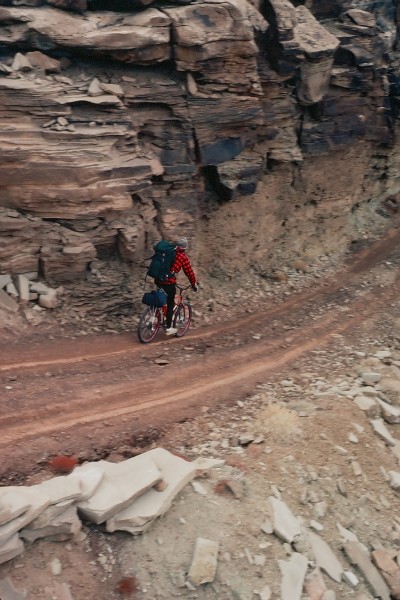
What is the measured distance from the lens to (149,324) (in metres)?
13.6

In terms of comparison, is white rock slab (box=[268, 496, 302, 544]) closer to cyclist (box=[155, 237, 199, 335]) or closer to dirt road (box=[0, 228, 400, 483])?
dirt road (box=[0, 228, 400, 483])

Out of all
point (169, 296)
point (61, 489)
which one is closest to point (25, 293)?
point (169, 296)

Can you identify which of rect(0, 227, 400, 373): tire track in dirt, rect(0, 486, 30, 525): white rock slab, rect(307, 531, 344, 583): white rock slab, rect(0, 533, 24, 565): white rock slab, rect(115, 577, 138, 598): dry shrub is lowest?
rect(0, 227, 400, 373): tire track in dirt

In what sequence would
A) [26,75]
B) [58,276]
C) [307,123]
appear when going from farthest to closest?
[307,123] → [58,276] → [26,75]

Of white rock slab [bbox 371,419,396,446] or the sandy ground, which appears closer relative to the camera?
the sandy ground

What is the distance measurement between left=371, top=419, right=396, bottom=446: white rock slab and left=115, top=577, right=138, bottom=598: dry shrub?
19.4 ft

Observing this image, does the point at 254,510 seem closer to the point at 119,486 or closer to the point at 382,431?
the point at 119,486

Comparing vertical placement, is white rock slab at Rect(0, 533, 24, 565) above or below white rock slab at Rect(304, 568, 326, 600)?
above

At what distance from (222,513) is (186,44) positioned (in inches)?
407

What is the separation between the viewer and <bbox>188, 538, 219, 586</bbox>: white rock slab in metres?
8.06

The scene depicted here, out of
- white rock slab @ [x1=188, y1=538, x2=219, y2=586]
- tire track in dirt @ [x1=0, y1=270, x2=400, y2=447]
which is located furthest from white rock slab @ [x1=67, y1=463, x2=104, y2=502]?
white rock slab @ [x1=188, y1=538, x2=219, y2=586]

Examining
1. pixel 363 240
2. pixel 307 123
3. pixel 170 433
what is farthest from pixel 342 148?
pixel 170 433

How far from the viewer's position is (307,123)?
1831cm

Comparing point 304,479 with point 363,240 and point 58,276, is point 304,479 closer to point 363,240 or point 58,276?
point 58,276
